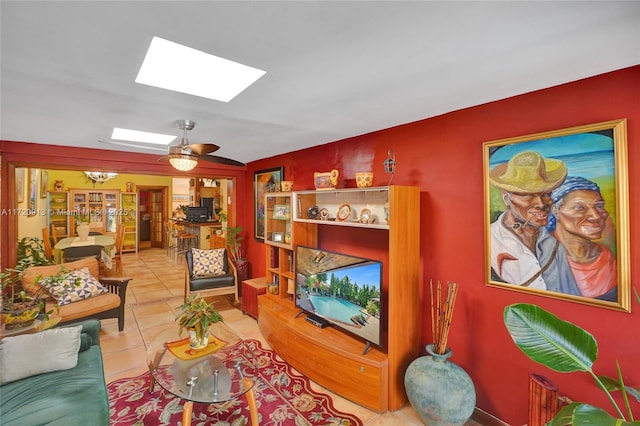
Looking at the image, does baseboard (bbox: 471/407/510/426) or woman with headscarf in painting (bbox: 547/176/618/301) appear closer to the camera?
woman with headscarf in painting (bbox: 547/176/618/301)

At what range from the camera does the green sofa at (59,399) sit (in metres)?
1.61

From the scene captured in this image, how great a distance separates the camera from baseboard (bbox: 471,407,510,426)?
78.9 inches

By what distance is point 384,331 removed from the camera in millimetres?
2418

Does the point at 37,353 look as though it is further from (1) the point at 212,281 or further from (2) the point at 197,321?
(1) the point at 212,281

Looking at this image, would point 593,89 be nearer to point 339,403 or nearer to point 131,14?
point 131,14

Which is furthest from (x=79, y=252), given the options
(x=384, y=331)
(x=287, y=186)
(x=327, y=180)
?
(x=384, y=331)

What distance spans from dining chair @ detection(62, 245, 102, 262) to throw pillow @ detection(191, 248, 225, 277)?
6.54 ft

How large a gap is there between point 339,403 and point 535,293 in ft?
5.41

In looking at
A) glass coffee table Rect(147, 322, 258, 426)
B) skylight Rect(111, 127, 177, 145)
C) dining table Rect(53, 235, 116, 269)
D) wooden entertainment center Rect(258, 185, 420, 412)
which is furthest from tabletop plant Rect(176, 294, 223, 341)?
dining table Rect(53, 235, 116, 269)

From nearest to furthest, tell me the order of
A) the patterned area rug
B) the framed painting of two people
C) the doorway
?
the framed painting of two people → the patterned area rug → the doorway

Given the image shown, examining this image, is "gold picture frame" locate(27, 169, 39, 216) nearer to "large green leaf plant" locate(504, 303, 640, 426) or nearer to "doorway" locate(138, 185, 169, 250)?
"doorway" locate(138, 185, 169, 250)

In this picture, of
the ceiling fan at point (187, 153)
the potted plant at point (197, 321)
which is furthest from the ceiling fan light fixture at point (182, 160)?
the potted plant at point (197, 321)

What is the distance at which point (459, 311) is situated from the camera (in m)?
2.21

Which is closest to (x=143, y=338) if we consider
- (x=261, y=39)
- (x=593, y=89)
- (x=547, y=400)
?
(x=261, y=39)
